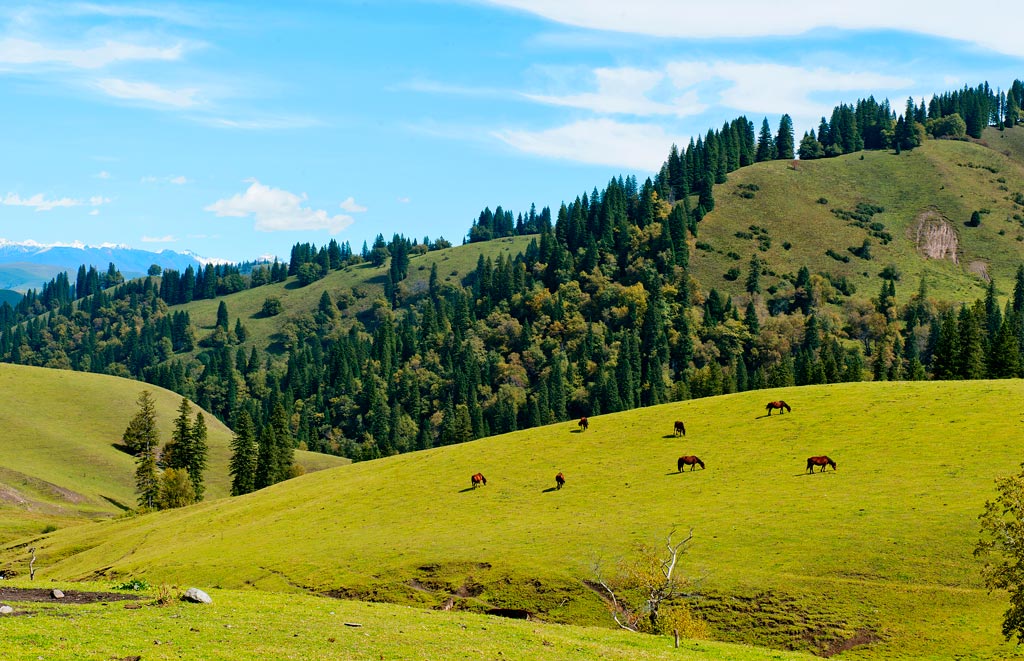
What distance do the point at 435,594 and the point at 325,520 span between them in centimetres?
2296

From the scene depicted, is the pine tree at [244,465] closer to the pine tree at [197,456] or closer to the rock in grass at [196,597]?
the pine tree at [197,456]

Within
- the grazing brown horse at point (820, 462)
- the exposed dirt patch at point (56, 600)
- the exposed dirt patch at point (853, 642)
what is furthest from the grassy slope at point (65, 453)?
the exposed dirt patch at point (853, 642)

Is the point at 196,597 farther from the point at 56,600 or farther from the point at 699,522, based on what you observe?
the point at 699,522

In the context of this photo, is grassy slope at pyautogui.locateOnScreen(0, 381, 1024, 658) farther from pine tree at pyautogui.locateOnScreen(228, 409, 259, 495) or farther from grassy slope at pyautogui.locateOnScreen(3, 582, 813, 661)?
pine tree at pyautogui.locateOnScreen(228, 409, 259, 495)

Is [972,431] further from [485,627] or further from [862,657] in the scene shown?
[485,627]

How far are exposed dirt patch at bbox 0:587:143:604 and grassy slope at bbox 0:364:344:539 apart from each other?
74.1 meters

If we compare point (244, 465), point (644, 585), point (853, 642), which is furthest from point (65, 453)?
point (853, 642)

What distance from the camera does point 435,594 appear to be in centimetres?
5275

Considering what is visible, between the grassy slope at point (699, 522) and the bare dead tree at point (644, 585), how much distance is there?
1542mm

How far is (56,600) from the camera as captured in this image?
3528cm

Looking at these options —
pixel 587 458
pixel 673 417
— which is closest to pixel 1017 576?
pixel 587 458

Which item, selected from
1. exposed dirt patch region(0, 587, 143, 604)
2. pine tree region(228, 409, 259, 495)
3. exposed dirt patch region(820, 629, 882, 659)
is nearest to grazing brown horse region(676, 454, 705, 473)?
exposed dirt patch region(820, 629, 882, 659)

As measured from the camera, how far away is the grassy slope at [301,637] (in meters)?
27.1

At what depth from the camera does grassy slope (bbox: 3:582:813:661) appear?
2711 centimetres
